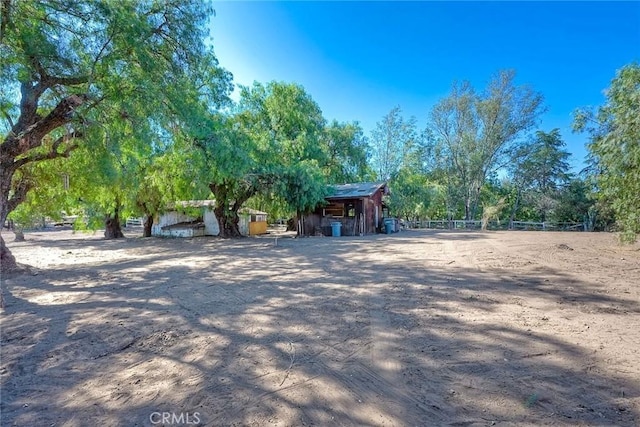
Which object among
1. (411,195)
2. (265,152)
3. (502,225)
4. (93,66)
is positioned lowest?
(502,225)

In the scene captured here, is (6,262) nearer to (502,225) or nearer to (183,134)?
(183,134)

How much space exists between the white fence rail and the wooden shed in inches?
401

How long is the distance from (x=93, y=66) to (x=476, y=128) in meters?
30.8

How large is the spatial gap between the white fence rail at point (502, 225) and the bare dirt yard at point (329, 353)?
77.3ft

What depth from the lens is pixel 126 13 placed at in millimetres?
5867

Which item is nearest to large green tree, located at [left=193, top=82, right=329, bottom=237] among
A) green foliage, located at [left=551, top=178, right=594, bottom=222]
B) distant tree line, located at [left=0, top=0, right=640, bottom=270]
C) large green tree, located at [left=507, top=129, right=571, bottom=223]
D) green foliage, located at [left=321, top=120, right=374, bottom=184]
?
distant tree line, located at [left=0, top=0, right=640, bottom=270]

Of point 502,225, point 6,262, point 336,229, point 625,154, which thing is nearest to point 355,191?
point 336,229

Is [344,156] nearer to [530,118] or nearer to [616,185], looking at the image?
[530,118]

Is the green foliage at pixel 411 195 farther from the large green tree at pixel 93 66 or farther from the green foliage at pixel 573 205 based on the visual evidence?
the large green tree at pixel 93 66

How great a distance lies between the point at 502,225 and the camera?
28500 millimetres

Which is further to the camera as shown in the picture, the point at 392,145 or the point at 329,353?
Result: the point at 392,145

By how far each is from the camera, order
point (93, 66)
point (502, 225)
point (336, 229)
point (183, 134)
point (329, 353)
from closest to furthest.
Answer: point (329, 353), point (93, 66), point (183, 134), point (336, 229), point (502, 225)

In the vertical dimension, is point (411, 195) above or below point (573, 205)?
above

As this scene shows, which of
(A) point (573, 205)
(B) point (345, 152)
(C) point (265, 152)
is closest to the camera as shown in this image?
(C) point (265, 152)
